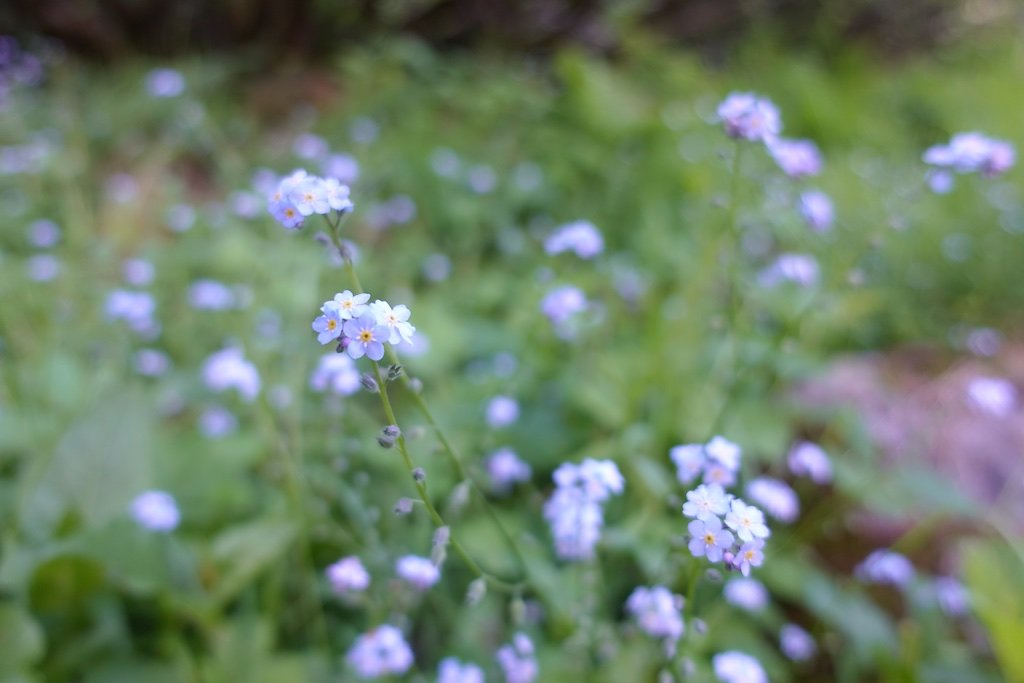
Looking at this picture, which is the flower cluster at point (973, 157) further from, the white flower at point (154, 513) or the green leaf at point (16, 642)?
the green leaf at point (16, 642)

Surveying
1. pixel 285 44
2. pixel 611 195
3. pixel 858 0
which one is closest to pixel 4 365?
pixel 611 195

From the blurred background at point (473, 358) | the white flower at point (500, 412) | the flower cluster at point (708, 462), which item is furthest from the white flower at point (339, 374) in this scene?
the flower cluster at point (708, 462)

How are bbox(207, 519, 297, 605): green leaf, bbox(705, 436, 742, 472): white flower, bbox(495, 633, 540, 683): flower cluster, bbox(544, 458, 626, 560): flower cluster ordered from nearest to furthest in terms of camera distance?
bbox(705, 436, 742, 472): white flower
bbox(544, 458, 626, 560): flower cluster
bbox(495, 633, 540, 683): flower cluster
bbox(207, 519, 297, 605): green leaf

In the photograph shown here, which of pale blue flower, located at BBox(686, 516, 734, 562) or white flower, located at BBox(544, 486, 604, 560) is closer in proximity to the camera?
pale blue flower, located at BBox(686, 516, 734, 562)

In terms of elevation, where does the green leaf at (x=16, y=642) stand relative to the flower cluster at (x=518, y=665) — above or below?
above

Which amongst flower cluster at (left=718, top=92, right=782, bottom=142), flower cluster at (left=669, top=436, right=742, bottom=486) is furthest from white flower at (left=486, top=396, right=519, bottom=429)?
flower cluster at (left=718, top=92, right=782, bottom=142)

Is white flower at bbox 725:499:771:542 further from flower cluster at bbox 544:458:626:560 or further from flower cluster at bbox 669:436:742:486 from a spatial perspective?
flower cluster at bbox 544:458:626:560
